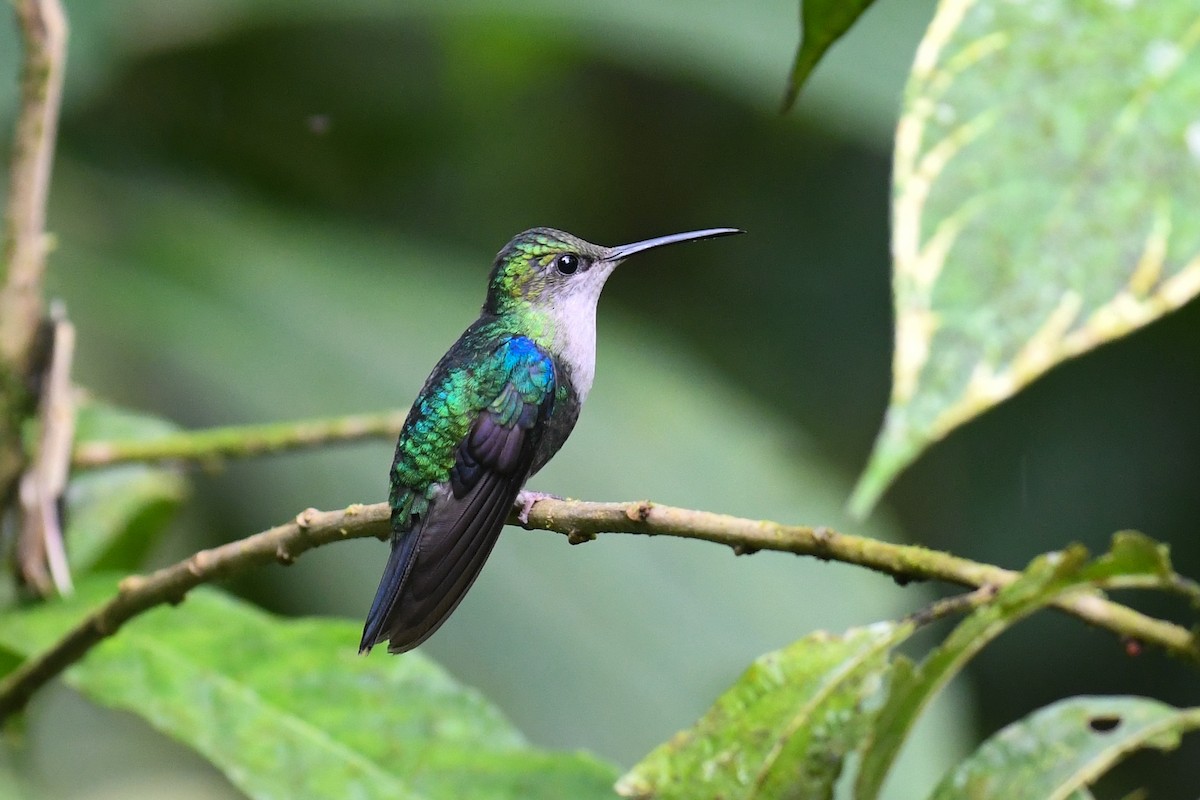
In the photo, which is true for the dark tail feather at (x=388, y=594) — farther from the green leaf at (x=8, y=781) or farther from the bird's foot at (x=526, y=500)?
the green leaf at (x=8, y=781)

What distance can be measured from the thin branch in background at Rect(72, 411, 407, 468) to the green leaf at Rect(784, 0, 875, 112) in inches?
26.8

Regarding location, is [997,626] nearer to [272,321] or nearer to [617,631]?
[617,631]

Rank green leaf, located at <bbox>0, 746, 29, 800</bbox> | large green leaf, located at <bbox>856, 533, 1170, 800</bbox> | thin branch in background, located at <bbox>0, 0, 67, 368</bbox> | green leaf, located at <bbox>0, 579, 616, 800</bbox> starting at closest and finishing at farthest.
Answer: large green leaf, located at <bbox>856, 533, 1170, 800</bbox>
green leaf, located at <bbox>0, 579, 616, 800</bbox>
thin branch in background, located at <bbox>0, 0, 67, 368</bbox>
green leaf, located at <bbox>0, 746, 29, 800</bbox>

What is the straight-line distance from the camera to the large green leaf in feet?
2.76

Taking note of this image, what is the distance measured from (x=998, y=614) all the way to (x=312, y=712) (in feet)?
3.11

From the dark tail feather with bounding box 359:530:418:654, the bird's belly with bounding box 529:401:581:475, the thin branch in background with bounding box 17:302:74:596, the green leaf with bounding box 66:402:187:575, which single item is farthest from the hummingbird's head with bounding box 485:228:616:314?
the green leaf with bounding box 66:402:187:575

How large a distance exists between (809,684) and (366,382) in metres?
2.30

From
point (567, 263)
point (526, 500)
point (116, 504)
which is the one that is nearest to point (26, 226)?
point (116, 504)

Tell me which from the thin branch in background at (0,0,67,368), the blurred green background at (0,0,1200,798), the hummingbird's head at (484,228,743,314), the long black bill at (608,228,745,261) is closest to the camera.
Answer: the long black bill at (608,228,745,261)

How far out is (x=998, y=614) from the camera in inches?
33.5

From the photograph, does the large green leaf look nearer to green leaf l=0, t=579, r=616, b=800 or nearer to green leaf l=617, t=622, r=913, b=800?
green leaf l=617, t=622, r=913, b=800

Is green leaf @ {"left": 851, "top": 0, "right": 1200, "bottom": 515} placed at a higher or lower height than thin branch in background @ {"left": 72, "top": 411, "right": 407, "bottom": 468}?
higher

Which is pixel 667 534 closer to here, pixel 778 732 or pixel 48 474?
pixel 778 732

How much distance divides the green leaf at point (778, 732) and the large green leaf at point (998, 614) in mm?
39
